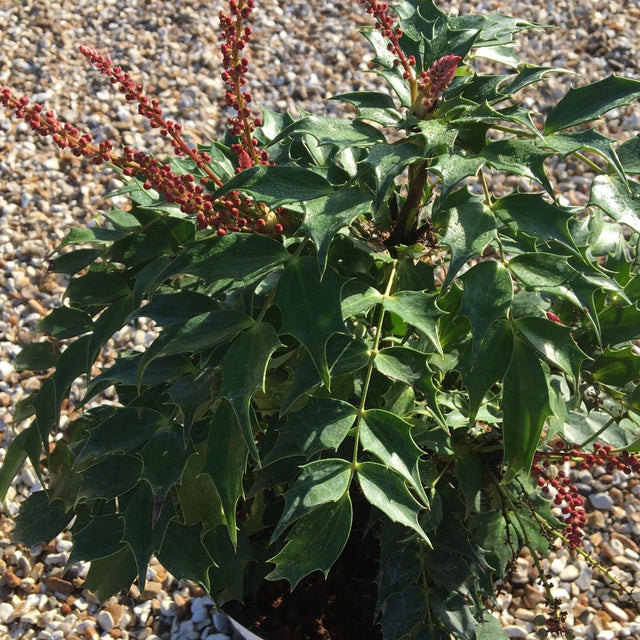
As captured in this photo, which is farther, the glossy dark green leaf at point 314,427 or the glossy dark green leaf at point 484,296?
the glossy dark green leaf at point 314,427

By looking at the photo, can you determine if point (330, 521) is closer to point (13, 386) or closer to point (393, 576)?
point (393, 576)

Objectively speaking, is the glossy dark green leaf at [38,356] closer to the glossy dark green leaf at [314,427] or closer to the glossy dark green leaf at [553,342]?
the glossy dark green leaf at [314,427]

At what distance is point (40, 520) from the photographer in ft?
4.55

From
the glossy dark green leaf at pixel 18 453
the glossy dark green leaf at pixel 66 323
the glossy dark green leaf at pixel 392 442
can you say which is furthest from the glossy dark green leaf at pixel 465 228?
the glossy dark green leaf at pixel 18 453

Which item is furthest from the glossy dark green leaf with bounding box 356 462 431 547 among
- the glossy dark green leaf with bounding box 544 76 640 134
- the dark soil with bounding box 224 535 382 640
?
the dark soil with bounding box 224 535 382 640

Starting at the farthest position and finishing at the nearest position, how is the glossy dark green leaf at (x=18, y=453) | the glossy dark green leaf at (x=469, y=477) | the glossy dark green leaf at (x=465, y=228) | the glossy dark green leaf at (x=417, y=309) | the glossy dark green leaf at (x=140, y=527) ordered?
the glossy dark green leaf at (x=18, y=453) → the glossy dark green leaf at (x=469, y=477) → the glossy dark green leaf at (x=140, y=527) → the glossy dark green leaf at (x=417, y=309) → the glossy dark green leaf at (x=465, y=228)

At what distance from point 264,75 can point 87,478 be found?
7.18 feet

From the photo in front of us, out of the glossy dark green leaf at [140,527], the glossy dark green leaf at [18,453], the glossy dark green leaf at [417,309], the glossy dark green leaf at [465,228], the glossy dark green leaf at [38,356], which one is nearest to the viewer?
the glossy dark green leaf at [465,228]

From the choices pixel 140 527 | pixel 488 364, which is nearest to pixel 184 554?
pixel 140 527

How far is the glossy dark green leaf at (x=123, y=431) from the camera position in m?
1.14

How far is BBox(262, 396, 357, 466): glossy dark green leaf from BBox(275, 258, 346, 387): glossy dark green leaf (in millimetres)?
110

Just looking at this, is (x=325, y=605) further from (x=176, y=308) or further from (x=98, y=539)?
(x=176, y=308)

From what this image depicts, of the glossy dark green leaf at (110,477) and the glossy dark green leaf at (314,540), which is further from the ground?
the glossy dark green leaf at (110,477)

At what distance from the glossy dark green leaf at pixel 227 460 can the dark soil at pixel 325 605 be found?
0.58m
